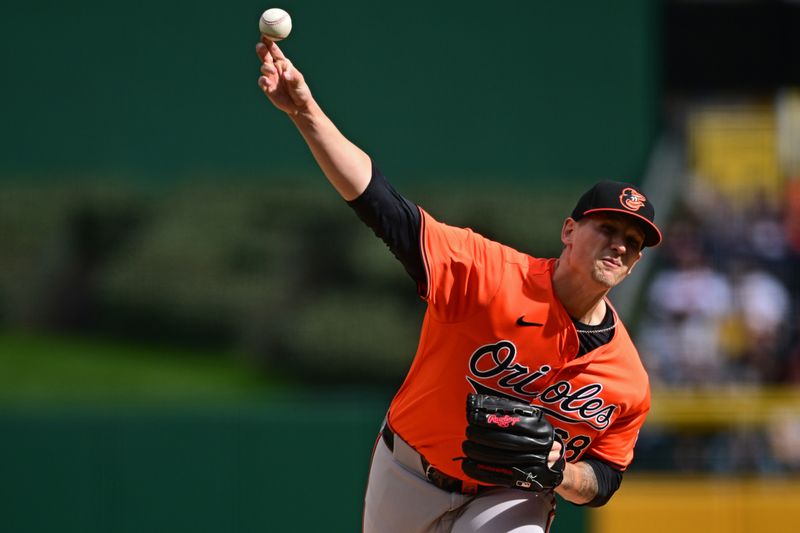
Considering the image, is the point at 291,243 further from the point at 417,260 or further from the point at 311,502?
the point at 417,260

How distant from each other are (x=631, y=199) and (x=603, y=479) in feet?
3.31

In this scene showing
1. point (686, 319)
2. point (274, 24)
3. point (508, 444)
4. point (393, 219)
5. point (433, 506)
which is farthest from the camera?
point (686, 319)

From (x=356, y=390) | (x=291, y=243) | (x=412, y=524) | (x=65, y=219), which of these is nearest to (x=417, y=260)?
(x=412, y=524)

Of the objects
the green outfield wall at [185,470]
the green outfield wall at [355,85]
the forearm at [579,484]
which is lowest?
the green outfield wall at [185,470]

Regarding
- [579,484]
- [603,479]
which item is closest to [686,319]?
[603,479]

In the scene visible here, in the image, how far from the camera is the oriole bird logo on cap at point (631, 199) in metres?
3.54

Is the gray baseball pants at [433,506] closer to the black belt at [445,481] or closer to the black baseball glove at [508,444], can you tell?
the black belt at [445,481]

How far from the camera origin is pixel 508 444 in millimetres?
3506

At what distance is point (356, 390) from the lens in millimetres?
10102

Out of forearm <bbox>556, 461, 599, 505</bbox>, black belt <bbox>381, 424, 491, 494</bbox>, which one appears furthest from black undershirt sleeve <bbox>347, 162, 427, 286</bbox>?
forearm <bbox>556, 461, 599, 505</bbox>

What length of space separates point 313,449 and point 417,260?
455 centimetres

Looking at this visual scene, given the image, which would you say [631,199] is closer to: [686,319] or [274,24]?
[274,24]

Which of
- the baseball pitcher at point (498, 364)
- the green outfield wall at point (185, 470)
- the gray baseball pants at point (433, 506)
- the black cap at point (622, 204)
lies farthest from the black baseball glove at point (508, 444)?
the green outfield wall at point (185, 470)

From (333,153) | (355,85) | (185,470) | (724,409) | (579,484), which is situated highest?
(355,85)
